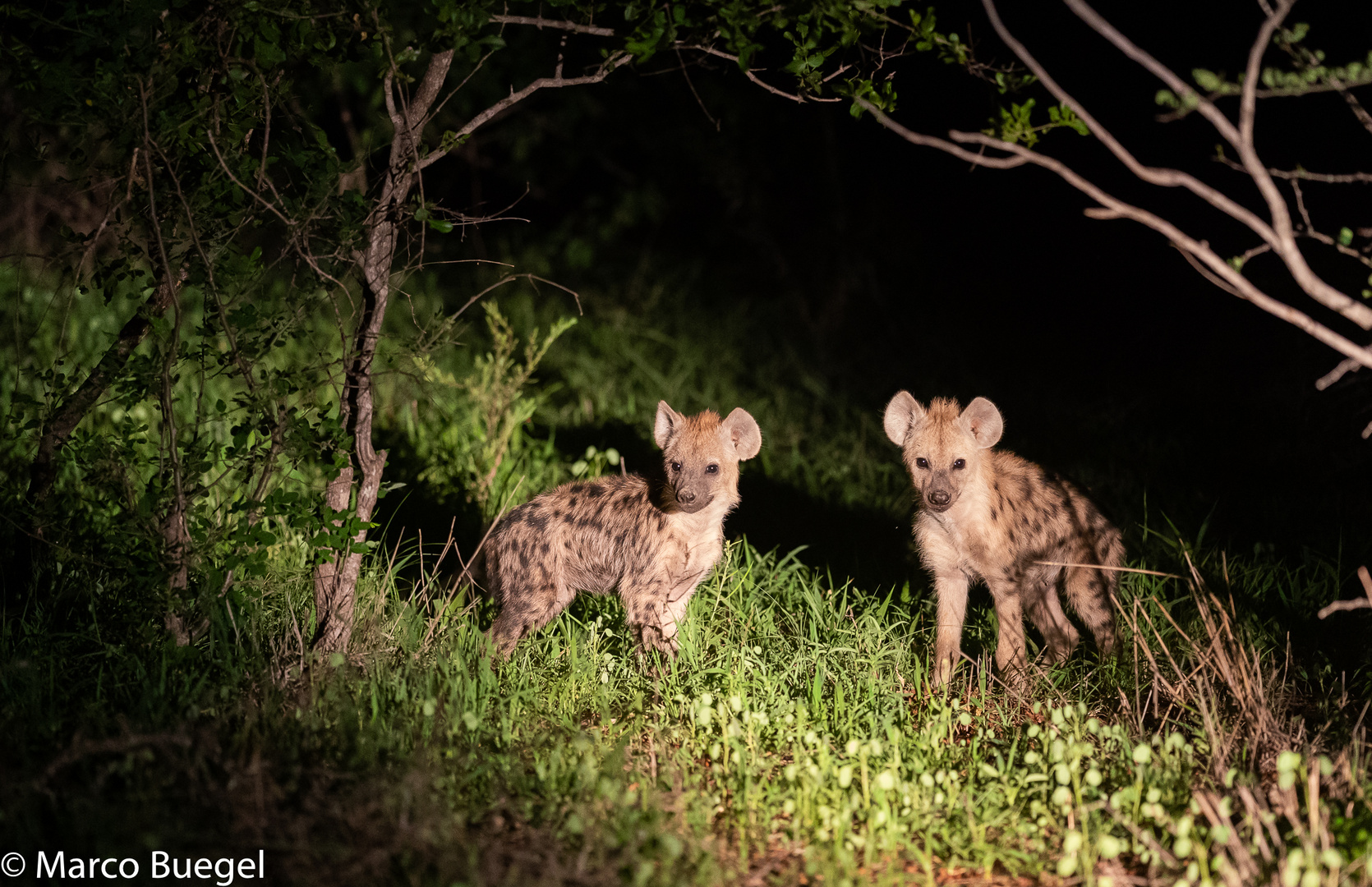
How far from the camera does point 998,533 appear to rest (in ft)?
17.9

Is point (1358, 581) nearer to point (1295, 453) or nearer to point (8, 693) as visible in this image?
point (1295, 453)

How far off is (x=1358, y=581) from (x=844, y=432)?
3377 mm

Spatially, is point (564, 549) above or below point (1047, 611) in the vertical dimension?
above

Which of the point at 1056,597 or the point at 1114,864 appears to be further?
the point at 1056,597

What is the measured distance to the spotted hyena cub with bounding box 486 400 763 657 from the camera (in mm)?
5309

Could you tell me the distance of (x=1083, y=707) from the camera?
14.1ft

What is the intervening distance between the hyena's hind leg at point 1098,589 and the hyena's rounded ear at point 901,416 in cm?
102

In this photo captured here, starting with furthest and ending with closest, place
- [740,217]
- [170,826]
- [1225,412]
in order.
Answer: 1. [740,217]
2. [1225,412]
3. [170,826]

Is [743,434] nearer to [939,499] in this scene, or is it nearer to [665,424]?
[665,424]

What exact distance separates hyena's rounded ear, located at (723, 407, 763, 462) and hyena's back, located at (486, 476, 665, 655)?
0.50m

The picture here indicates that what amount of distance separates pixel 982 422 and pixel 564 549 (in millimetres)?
2136

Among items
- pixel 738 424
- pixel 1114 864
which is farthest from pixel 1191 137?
pixel 1114 864

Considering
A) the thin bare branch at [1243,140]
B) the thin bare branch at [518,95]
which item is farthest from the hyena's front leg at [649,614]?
the thin bare branch at [1243,140]

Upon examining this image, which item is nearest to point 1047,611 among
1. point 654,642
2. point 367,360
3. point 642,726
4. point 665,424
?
point 654,642
